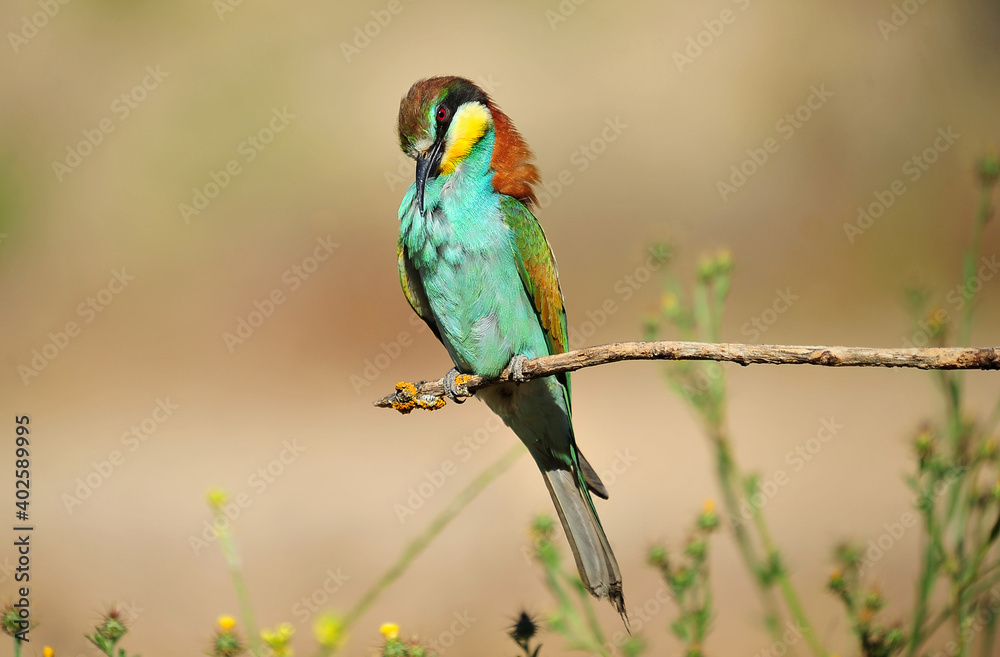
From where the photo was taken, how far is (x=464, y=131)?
2408 millimetres

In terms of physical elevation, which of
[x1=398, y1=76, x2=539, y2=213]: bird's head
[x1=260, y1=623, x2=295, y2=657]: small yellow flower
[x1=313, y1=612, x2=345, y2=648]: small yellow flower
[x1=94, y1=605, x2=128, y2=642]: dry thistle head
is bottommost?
[x1=94, y1=605, x2=128, y2=642]: dry thistle head

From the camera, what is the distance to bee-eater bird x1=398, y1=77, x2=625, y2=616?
2.33 metres

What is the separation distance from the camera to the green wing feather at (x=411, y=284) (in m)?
2.46

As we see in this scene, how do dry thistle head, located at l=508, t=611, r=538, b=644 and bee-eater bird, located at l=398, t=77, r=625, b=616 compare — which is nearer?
dry thistle head, located at l=508, t=611, r=538, b=644

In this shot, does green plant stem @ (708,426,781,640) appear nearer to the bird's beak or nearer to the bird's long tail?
the bird's long tail

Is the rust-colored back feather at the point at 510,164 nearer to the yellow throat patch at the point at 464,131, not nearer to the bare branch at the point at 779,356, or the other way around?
the yellow throat patch at the point at 464,131

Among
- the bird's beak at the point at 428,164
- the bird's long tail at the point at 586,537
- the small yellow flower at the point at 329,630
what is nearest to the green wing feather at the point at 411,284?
the bird's beak at the point at 428,164

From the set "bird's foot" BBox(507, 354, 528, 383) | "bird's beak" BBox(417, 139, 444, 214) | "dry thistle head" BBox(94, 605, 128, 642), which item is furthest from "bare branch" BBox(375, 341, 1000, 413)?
"dry thistle head" BBox(94, 605, 128, 642)

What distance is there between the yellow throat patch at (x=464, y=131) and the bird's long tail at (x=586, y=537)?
3.03 ft

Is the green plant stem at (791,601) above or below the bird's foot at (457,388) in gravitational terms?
below

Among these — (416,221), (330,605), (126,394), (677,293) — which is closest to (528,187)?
(416,221)

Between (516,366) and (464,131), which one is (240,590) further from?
(464,131)

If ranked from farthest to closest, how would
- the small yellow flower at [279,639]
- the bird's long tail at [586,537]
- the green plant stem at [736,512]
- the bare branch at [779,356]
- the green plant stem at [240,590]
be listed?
the bird's long tail at [586,537] → the green plant stem at [736,512] → the green plant stem at [240,590] → the small yellow flower at [279,639] → the bare branch at [779,356]

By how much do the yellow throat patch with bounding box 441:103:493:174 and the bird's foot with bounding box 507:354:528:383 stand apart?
1.79 feet
